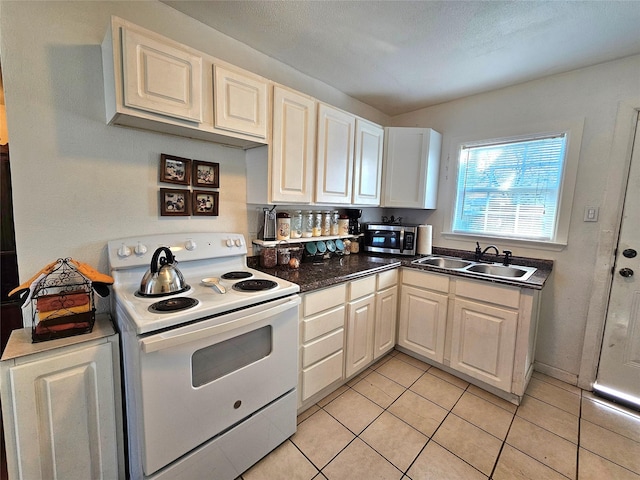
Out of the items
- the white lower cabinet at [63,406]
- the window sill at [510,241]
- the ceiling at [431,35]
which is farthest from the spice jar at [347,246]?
the white lower cabinet at [63,406]

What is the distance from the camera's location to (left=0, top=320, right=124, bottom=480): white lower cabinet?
1.06 m

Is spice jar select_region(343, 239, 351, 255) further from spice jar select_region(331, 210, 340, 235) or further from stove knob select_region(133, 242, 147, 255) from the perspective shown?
stove knob select_region(133, 242, 147, 255)

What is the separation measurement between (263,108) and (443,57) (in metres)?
1.32

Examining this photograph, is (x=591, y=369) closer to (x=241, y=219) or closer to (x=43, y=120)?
(x=241, y=219)

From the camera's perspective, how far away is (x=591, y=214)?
6.77 ft

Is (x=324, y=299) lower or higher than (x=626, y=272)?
lower

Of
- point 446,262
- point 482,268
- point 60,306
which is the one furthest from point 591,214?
point 60,306

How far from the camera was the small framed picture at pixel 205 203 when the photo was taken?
5.82ft

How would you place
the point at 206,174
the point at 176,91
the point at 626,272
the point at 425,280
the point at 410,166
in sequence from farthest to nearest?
the point at 410,166
the point at 425,280
the point at 626,272
the point at 206,174
the point at 176,91

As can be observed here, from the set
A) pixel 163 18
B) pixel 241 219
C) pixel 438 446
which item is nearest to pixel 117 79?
pixel 163 18

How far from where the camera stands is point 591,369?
211 centimetres

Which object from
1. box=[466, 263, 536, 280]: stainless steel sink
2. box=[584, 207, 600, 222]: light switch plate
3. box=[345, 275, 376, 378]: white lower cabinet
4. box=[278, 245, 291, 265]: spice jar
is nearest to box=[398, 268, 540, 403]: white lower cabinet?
box=[466, 263, 536, 280]: stainless steel sink

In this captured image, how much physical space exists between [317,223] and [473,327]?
1449 mm

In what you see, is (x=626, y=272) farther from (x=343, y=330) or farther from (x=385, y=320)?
(x=343, y=330)
